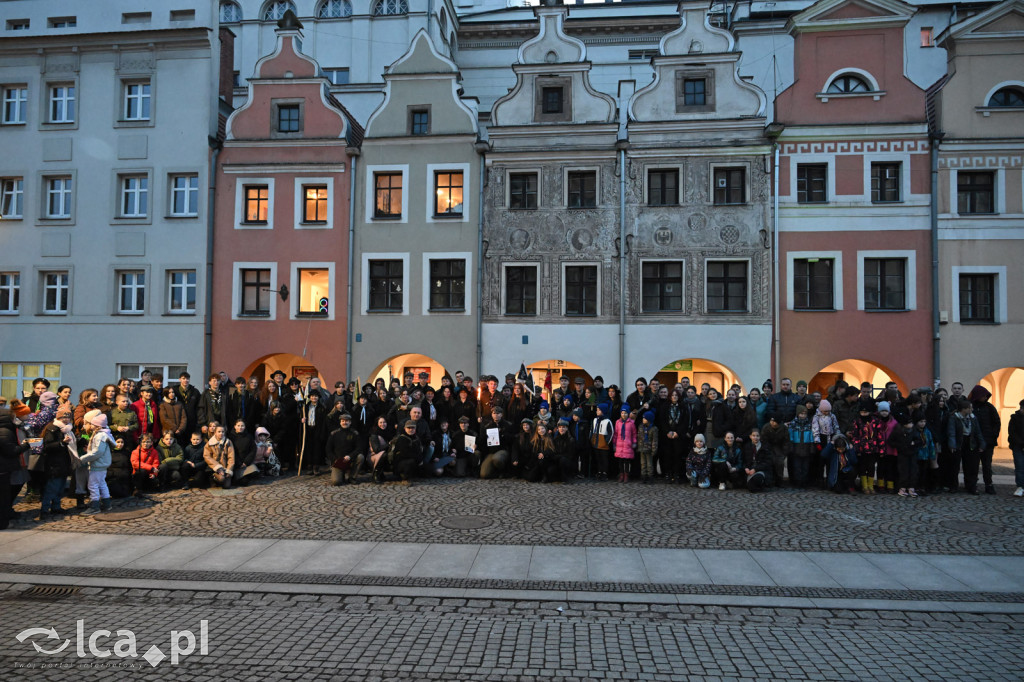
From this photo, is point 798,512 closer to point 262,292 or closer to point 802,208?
point 802,208

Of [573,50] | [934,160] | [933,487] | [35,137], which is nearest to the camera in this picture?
[933,487]

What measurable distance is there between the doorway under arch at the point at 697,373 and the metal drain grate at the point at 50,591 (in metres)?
18.3

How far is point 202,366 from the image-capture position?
2227cm

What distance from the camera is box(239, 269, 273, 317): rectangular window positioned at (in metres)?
22.5

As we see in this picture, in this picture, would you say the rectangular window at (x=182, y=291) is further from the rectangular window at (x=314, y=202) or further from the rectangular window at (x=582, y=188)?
the rectangular window at (x=582, y=188)

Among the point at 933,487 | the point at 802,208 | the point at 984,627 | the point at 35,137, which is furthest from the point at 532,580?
the point at 35,137

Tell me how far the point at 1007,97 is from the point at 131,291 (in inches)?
1177

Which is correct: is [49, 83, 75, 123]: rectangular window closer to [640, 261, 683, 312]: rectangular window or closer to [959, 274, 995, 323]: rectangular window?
[640, 261, 683, 312]: rectangular window

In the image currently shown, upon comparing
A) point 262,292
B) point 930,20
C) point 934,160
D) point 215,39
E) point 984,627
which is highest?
point 930,20

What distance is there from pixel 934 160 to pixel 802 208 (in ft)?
13.8

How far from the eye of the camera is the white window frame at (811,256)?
2066 cm

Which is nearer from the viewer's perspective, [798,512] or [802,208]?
[798,512]

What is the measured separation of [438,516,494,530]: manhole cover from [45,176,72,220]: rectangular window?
21.0 m

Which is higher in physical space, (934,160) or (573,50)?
(573,50)
